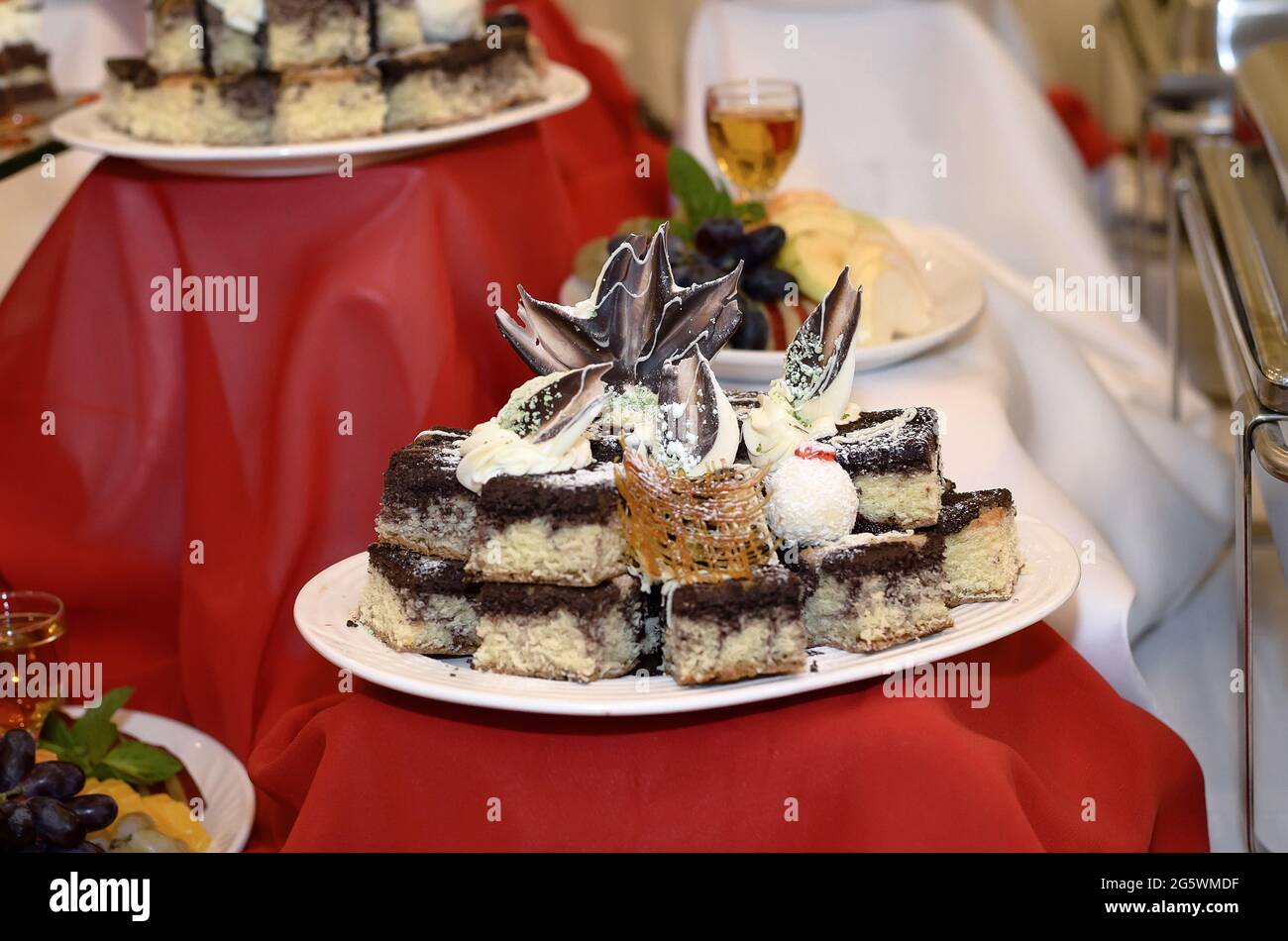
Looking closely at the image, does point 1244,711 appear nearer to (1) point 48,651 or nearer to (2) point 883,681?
(2) point 883,681

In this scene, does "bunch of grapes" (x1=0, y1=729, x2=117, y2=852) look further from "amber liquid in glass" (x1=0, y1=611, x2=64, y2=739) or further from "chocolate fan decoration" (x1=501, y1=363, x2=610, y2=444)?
"chocolate fan decoration" (x1=501, y1=363, x2=610, y2=444)

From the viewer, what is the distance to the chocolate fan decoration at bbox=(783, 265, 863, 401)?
126 centimetres

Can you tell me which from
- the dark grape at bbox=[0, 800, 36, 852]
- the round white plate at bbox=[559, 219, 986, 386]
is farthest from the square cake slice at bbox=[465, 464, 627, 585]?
the dark grape at bbox=[0, 800, 36, 852]

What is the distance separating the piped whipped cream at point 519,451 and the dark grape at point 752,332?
0.62 metres

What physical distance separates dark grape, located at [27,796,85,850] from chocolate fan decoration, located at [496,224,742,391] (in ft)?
2.10

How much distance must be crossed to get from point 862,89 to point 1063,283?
0.61m

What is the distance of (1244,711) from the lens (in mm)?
1441

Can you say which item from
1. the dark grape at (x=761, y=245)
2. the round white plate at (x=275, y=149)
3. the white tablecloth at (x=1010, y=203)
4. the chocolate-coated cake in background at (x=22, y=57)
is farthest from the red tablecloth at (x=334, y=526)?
the white tablecloth at (x=1010, y=203)

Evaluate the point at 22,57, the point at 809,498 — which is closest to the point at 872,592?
the point at 809,498

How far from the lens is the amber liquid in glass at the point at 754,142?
204cm

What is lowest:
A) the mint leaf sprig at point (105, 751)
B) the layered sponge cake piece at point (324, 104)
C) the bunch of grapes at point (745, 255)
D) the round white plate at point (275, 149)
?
the mint leaf sprig at point (105, 751)

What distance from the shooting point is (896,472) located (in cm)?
120

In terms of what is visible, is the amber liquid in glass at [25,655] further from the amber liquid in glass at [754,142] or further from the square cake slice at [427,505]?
the amber liquid in glass at [754,142]
